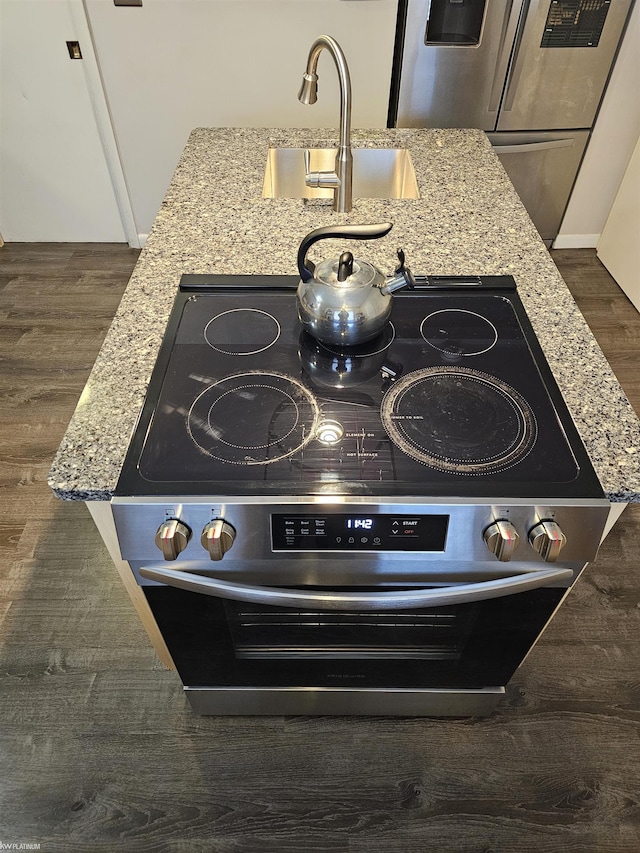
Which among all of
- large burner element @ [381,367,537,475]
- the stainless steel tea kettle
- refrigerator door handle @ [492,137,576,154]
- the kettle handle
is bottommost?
refrigerator door handle @ [492,137,576,154]

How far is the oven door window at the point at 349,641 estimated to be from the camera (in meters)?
1.08

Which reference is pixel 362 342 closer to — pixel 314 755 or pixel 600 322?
pixel 314 755

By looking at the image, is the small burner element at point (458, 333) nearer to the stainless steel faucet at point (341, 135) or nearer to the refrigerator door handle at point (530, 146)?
the stainless steel faucet at point (341, 135)

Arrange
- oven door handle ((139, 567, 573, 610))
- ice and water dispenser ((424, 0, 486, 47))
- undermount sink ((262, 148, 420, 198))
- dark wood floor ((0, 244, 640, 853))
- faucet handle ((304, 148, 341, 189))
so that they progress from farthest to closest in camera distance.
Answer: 1. ice and water dispenser ((424, 0, 486, 47))
2. undermount sink ((262, 148, 420, 198))
3. faucet handle ((304, 148, 341, 189))
4. dark wood floor ((0, 244, 640, 853))
5. oven door handle ((139, 567, 573, 610))

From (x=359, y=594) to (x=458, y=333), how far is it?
52 centimetres

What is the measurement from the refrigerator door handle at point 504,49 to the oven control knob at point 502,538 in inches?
90.0

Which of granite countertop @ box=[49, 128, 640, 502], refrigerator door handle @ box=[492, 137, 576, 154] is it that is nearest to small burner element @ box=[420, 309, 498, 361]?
granite countertop @ box=[49, 128, 640, 502]

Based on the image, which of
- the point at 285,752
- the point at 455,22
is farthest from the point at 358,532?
the point at 455,22

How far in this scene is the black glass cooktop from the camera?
2.91 feet

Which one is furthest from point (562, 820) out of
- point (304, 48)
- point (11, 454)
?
point (304, 48)

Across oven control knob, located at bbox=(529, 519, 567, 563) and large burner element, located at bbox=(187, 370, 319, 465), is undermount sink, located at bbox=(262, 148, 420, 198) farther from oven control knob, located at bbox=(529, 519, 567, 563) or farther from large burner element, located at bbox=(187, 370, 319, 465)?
oven control knob, located at bbox=(529, 519, 567, 563)

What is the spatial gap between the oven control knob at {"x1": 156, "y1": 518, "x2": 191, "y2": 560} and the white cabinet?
Answer: 2.61 m

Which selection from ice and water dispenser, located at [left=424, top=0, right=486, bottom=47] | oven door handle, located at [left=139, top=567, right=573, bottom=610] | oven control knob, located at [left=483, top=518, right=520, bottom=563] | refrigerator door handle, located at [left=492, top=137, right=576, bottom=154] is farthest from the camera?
refrigerator door handle, located at [left=492, top=137, right=576, bottom=154]

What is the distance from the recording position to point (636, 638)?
1.67 meters
